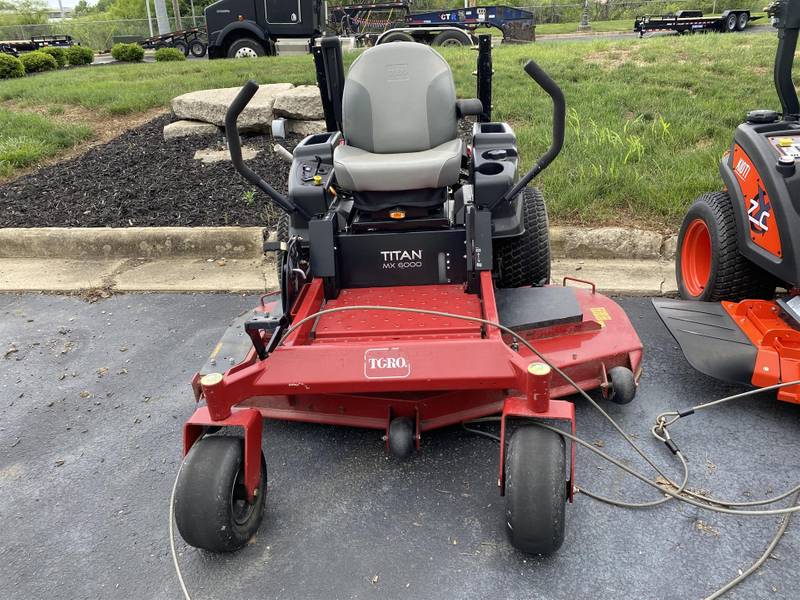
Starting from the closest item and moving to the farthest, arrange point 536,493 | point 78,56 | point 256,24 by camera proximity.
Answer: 1. point 536,493
2. point 256,24
3. point 78,56

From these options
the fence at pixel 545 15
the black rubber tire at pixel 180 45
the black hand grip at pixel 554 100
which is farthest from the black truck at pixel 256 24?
the fence at pixel 545 15

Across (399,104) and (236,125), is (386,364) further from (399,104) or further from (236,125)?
(399,104)

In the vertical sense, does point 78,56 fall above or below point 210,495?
above

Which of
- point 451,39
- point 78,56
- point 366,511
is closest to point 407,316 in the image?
point 366,511

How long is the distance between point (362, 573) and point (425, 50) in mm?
2404

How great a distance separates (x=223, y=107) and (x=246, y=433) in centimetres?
528

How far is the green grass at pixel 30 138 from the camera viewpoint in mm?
6125

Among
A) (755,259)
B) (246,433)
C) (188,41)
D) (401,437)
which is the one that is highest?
(188,41)

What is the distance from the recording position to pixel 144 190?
5238 millimetres

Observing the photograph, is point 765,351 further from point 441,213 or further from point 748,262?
point 441,213

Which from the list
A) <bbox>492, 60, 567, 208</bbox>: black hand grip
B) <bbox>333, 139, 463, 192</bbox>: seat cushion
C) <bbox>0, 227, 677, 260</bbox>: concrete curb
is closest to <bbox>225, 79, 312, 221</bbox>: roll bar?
<bbox>333, 139, 463, 192</bbox>: seat cushion

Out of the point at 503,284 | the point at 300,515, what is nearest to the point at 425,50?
the point at 503,284

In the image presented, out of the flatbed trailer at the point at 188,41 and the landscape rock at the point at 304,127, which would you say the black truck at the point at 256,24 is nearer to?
the landscape rock at the point at 304,127

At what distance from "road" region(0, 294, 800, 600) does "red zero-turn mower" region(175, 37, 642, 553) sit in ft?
0.45
